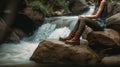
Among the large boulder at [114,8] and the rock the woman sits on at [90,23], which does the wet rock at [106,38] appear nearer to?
the rock the woman sits on at [90,23]

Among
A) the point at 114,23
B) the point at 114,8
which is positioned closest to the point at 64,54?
the point at 114,23

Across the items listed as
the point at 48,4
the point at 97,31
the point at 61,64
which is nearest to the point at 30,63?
the point at 61,64

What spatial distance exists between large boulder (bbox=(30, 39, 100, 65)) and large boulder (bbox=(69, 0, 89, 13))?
37.0 ft

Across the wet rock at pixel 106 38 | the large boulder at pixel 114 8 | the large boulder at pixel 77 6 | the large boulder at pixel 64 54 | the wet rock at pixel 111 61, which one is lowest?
the wet rock at pixel 111 61

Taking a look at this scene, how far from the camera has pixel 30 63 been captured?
6.73 m

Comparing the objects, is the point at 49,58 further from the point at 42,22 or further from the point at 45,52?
the point at 42,22

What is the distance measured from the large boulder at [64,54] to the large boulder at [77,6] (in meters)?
11.3

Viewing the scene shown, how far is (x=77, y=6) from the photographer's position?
18.3 metres

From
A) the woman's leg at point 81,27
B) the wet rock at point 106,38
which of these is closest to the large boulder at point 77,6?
the wet rock at point 106,38

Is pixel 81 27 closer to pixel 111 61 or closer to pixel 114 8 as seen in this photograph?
pixel 111 61

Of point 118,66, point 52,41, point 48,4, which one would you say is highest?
point 48,4

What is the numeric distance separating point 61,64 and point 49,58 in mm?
437

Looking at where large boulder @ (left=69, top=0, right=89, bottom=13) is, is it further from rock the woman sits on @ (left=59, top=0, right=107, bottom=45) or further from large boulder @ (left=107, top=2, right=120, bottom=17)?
rock the woman sits on @ (left=59, top=0, right=107, bottom=45)

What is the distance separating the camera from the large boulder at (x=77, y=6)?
18.1 m
